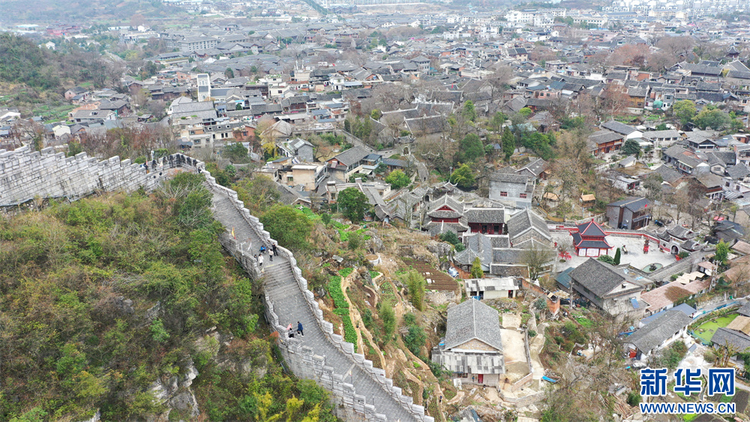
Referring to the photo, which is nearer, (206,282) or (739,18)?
(206,282)

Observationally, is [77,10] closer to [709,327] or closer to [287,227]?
[287,227]

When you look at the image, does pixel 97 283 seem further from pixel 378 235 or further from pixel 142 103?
pixel 142 103

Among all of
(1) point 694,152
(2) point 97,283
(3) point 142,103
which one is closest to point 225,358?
(2) point 97,283

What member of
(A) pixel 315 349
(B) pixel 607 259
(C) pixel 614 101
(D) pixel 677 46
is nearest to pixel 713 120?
(C) pixel 614 101

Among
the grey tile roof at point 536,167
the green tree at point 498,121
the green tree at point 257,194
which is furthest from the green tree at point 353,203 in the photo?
the green tree at point 498,121

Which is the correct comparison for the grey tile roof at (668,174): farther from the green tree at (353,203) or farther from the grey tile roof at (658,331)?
the green tree at (353,203)

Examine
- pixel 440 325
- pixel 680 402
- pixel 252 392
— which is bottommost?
pixel 680 402
